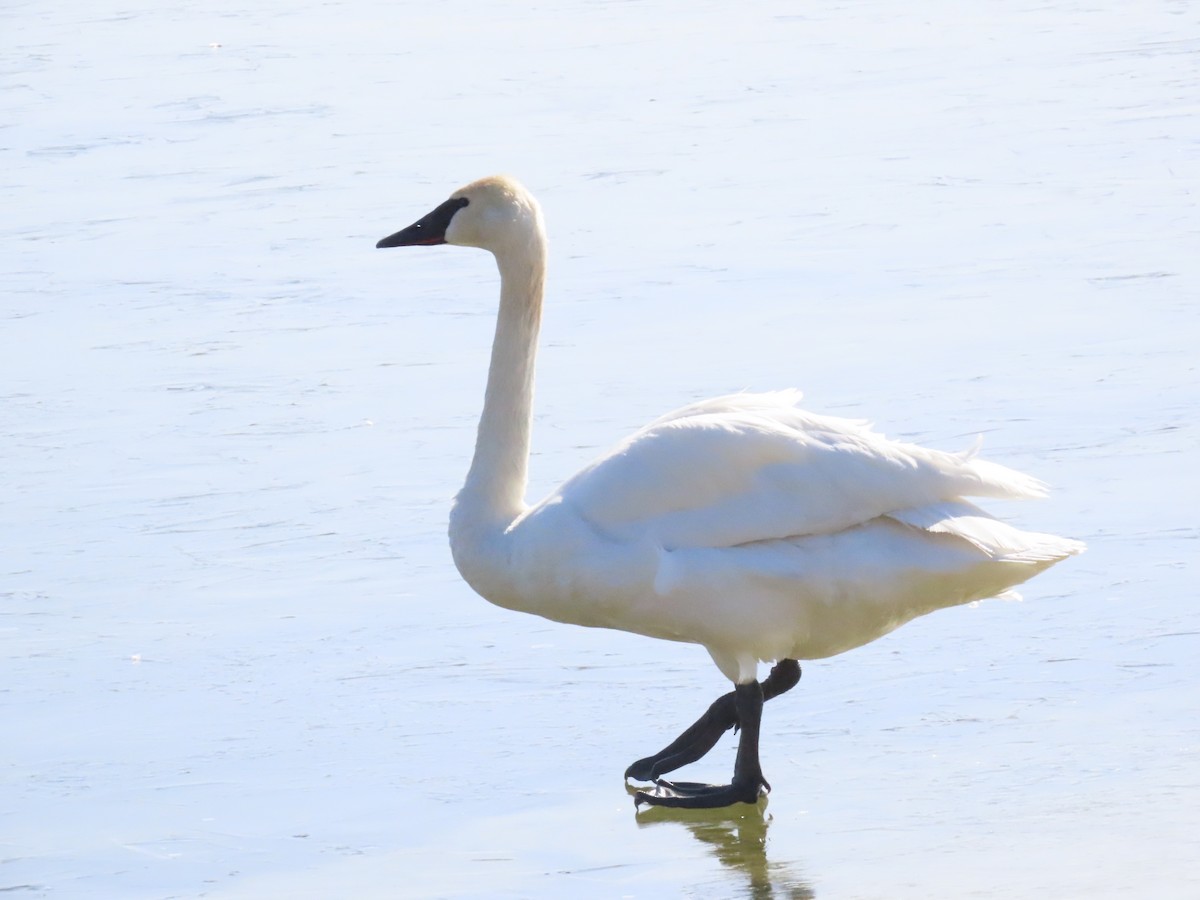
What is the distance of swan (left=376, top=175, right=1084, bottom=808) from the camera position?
185 inches

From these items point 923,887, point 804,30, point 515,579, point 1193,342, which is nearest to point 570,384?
point 1193,342

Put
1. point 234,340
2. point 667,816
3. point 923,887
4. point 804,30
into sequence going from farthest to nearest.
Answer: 1. point 804,30
2. point 234,340
3. point 667,816
4. point 923,887

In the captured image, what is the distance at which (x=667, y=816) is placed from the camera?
462cm

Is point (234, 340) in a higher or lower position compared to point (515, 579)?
lower

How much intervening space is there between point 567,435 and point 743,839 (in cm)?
270

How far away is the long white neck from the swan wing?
26cm

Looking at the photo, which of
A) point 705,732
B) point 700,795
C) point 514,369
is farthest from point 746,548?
point 514,369

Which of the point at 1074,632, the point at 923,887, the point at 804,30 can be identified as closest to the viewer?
the point at 923,887

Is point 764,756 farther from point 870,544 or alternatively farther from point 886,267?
point 886,267

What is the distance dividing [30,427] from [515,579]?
3359 millimetres

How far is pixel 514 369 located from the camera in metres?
5.23

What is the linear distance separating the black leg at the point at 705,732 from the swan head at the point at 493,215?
4.29ft

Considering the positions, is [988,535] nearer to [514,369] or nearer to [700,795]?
[700,795]

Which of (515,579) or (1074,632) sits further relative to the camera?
(1074,632)
